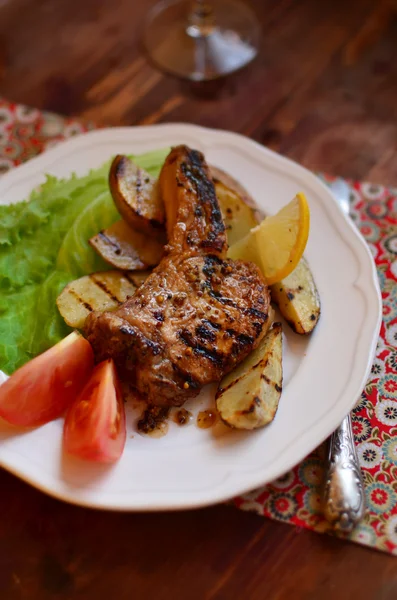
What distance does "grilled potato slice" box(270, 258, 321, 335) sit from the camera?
2400 mm

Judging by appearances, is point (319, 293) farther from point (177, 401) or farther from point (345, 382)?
point (177, 401)

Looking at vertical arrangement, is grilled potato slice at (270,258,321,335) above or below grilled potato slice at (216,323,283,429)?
below

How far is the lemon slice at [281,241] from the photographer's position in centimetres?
239

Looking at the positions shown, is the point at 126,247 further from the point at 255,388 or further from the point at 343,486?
the point at 343,486

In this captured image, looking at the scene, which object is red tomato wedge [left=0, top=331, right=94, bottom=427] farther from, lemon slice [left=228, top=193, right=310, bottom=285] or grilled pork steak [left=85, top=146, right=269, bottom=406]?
lemon slice [left=228, top=193, right=310, bottom=285]

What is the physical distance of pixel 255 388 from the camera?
2.10 meters

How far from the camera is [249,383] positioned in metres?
2.15

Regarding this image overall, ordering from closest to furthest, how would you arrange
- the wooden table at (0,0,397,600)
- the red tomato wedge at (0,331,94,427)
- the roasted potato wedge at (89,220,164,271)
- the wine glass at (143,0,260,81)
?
the wooden table at (0,0,397,600) < the red tomato wedge at (0,331,94,427) < the roasted potato wedge at (89,220,164,271) < the wine glass at (143,0,260,81)

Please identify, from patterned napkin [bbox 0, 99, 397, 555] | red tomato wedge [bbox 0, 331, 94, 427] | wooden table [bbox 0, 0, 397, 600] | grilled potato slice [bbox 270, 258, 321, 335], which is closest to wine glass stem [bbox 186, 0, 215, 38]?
wooden table [bbox 0, 0, 397, 600]

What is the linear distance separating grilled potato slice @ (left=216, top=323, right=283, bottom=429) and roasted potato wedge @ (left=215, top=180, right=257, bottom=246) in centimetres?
53

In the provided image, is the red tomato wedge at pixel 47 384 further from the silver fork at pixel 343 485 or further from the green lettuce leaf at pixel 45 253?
the silver fork at pixel 343 485

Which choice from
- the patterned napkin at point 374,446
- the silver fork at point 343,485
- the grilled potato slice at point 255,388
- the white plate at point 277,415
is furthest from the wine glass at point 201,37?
the silver fork at point 343,485

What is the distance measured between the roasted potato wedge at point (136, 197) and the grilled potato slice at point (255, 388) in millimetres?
698

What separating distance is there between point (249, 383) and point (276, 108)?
2.10 meters
